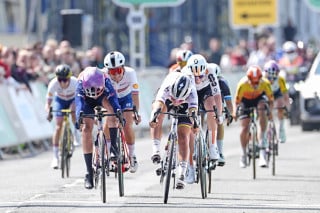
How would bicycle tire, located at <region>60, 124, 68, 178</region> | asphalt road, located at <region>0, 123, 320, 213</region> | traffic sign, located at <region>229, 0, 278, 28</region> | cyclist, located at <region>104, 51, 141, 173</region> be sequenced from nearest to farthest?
asphalt road, located at <region>0, 123, 320, 213</region> → cyclist, located at <region>104, 51, 141, 173</region> → bicycle tire, located at <region>60, 124, 68, 178</region> → traffic sign, located at <region>229, 0, 278, 28</region>

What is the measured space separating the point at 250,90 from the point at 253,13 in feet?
71.2

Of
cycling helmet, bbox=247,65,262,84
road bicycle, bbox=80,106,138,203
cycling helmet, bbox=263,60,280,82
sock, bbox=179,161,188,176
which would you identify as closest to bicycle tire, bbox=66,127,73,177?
cycling helmet, bbox=247,65,262,84

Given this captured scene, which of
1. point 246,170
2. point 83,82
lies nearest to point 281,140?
point 246,170

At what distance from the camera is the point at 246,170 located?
22547 millimetres

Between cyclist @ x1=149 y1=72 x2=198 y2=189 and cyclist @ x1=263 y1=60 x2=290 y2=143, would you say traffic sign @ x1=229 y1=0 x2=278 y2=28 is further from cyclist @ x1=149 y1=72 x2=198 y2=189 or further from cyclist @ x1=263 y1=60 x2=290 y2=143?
cyclist @ x1=149 y1=72 x2=198 y2=189

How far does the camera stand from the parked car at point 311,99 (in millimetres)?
30844

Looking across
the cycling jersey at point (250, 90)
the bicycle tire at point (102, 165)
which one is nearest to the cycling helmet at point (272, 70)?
the cycling jersey at point (250, 90)

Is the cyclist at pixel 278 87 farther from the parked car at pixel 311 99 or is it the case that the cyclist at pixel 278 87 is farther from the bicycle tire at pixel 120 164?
the parked car at pixel 311 99

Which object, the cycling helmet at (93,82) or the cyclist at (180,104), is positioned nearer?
the cyclist at (180,104)

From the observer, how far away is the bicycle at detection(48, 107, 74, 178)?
21448 millimetres

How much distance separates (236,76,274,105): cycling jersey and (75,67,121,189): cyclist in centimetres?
438

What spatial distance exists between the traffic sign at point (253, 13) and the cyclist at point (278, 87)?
19.3 m

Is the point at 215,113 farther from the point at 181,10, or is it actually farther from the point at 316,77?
the point at 181,10

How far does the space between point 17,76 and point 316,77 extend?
6.88 metres
